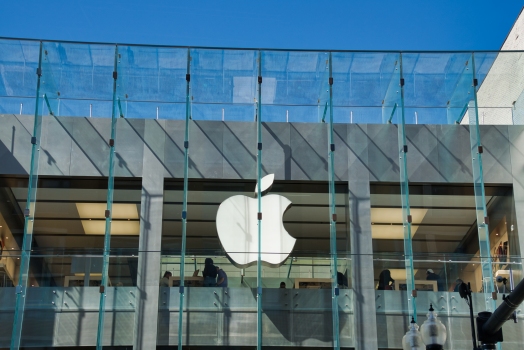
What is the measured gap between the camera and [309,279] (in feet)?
70.1

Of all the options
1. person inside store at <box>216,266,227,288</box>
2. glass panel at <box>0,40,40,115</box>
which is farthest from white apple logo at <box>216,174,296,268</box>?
glass panel at <box>0,40,40,115</box>

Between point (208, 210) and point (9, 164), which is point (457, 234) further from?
point (9, 164)

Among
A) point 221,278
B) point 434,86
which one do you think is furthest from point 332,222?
point 434,86

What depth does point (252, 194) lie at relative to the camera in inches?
881

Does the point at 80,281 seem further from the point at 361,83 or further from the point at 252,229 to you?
the point at 361,83

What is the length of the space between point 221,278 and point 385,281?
13.2 ft

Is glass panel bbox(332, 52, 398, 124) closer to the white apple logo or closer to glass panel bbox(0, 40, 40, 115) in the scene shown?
the white apple logo

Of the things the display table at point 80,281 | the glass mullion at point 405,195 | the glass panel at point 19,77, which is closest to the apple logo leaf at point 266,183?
the glass mullion at point 405,195

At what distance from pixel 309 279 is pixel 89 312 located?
5.33 m

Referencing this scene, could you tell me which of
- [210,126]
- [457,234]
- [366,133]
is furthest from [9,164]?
[457,234]

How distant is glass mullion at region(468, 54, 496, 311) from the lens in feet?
70.5

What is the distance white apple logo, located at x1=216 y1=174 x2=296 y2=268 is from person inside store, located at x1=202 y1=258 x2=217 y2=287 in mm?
500

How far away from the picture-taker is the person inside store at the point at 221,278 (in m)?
21.3

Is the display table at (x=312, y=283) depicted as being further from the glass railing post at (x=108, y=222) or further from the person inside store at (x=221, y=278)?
the glass railing post at (x=108, y=222)
